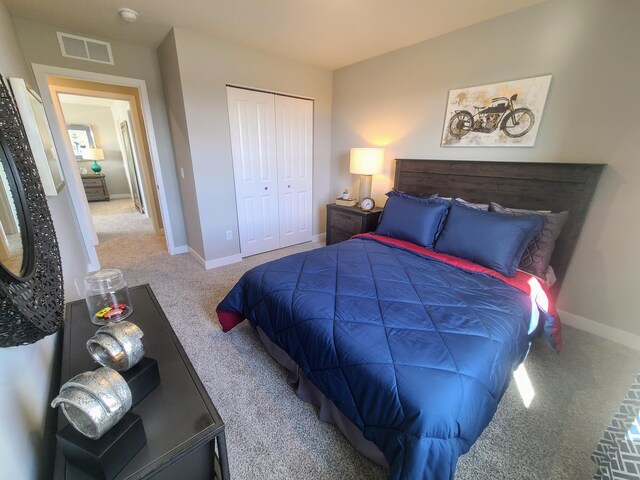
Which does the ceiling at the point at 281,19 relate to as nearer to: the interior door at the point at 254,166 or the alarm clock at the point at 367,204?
the interior door at the point at 254,166

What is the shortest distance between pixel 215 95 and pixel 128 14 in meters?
0.85

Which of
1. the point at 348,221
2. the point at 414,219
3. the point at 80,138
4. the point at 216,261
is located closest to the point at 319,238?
the point at 348,221

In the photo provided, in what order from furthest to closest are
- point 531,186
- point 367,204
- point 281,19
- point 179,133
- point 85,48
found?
point 367,204 → point 179,133 → point 85,48 → point 281,19 → point 531,186

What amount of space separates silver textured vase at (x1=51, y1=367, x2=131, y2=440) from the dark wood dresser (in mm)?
124

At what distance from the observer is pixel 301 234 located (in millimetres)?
4016

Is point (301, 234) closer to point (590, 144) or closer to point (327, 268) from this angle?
point (327, 268)

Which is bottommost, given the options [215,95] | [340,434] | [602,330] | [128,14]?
[340,434]

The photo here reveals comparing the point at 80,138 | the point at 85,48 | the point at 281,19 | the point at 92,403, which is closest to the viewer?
the point at 92,403

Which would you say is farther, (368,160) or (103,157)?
(103,157)

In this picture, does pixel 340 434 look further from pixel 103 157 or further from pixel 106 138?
pixel 106 138

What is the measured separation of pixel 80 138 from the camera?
6.69 meters

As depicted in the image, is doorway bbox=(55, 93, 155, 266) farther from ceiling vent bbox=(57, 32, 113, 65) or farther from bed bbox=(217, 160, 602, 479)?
bed bbox=(217, 160, 602, 479)

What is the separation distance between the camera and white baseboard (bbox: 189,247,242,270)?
3131mm

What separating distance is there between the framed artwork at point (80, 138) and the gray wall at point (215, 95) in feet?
19.3
